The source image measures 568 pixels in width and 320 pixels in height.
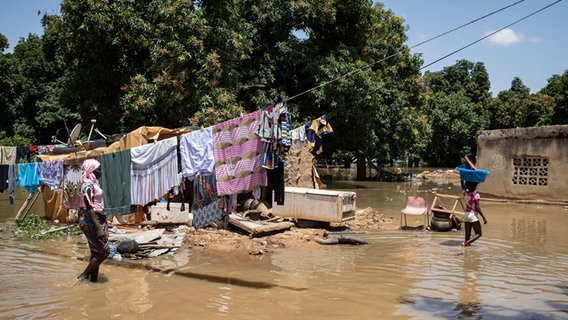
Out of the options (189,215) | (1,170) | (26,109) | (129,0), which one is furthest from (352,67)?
(26,109)

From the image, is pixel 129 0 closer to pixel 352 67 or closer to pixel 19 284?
pixel 352 67

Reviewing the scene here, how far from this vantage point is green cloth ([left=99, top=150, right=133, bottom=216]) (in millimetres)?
9469

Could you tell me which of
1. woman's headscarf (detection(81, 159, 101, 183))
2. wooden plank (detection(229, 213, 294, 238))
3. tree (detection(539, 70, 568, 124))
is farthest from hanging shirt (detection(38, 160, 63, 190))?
tree (detection(539, 70, 568, 124))

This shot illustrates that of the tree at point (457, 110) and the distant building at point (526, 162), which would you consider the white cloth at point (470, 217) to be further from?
the tree at point (457, 110)

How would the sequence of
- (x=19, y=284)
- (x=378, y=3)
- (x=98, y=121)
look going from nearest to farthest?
1. (x=19, y=284)
2. (x=98, y=121)
3. (x=378, y=3)

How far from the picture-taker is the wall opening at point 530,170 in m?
17.8

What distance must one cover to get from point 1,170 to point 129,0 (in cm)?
710

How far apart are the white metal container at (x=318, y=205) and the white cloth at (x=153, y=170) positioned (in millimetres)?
4068

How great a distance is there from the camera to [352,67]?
2256 cm

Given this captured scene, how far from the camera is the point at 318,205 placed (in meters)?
12.2

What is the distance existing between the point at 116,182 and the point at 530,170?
49.1 feet

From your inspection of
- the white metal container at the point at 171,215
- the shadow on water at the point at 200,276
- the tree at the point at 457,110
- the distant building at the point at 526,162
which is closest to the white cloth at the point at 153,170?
the shadow on water at the point at 200,276

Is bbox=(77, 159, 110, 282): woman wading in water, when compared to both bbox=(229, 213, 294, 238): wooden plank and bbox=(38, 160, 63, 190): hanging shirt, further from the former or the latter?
bbox=(38, 160, 63, 190): hanging shirt

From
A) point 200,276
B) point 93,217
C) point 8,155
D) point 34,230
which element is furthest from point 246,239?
point 8,155
